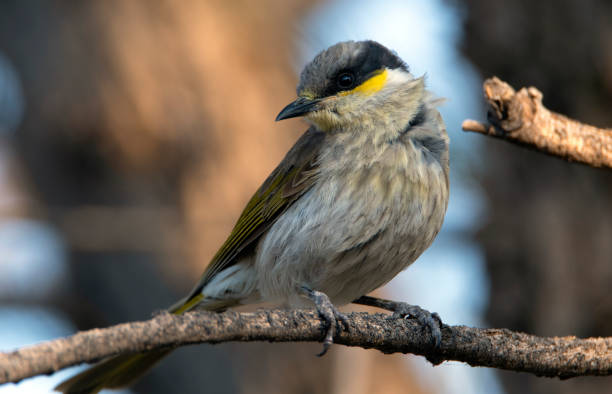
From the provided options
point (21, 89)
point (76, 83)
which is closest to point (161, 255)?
point (76, 83)

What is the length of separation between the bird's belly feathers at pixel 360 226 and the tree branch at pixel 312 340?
0.68 metres

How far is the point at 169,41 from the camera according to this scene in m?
6.79

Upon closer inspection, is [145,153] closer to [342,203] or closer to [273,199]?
[273,199]

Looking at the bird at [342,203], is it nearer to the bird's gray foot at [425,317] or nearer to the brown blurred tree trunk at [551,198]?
the bird's gray foot at [425,317]

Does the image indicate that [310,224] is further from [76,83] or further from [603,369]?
[76,83]

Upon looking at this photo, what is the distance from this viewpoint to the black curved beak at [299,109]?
387 centimetres

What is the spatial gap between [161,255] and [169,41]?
6.84 ft

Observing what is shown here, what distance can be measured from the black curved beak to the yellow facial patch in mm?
175

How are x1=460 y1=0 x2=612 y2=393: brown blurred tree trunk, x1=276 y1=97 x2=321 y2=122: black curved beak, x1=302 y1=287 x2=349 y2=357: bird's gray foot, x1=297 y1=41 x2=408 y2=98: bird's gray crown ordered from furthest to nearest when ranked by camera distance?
x1=460 y1=0 x2=612 y2=393: brown blurred tree trunk < x1=297 y1=41 x2=408 y2=98: bird's gray crown < x1=276 y1=97 x2=321 y2=122: black curved beak < x1=302 y1=287 x2=349 y2=357: bird's gray foot

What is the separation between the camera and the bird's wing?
13.0ft

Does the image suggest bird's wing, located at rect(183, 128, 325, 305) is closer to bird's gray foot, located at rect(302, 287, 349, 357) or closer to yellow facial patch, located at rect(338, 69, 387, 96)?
yellow facial patch, located at rect(338, 69, 387, 96)

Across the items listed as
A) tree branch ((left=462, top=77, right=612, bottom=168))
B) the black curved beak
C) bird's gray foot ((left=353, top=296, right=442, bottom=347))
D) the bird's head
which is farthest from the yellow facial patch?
bird's gray foot ((left=353, top=296, right=442, bottom=347))

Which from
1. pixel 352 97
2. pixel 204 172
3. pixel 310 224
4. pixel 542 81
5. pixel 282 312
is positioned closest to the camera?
pixel 282 312

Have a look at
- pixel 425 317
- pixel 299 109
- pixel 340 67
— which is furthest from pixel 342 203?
pixel 340 67
